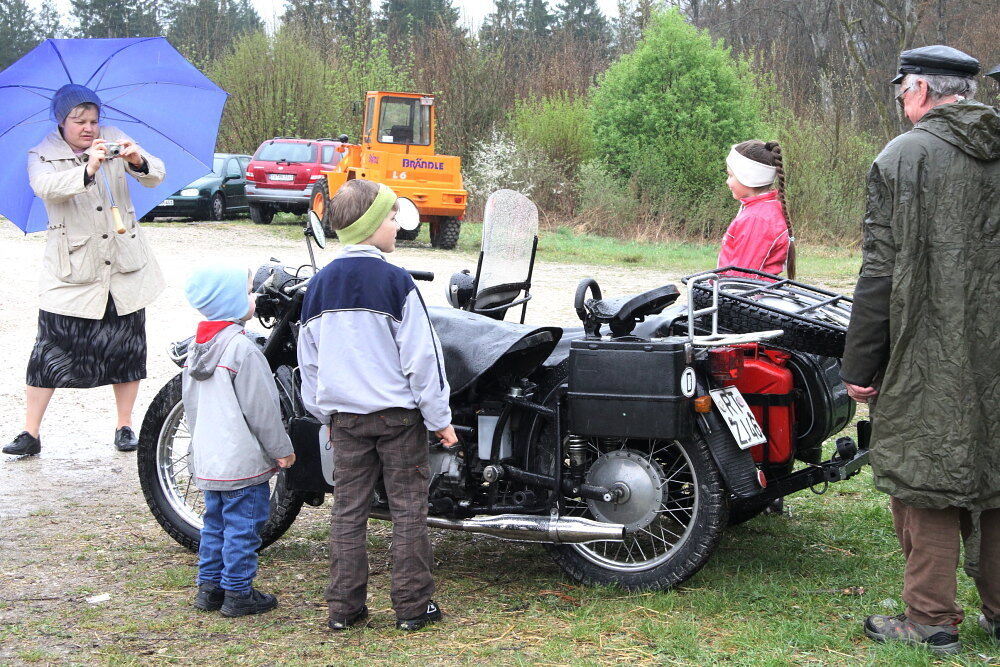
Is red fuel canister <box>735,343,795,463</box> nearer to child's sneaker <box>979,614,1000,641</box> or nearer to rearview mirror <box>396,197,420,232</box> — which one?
child's sneaker <box>979,614,1000,641</box>

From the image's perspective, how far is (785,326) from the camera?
3.87m

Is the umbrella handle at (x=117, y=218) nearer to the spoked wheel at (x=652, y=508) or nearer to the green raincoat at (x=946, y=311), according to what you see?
the spoked wheel at (x=652, y=508)

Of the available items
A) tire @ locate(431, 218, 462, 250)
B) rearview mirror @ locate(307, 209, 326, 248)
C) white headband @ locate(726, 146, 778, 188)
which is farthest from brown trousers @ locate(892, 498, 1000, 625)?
tire @ locate(431, 218, 462, 250)

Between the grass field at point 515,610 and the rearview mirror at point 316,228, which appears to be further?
the rearview mirror at point 316,228

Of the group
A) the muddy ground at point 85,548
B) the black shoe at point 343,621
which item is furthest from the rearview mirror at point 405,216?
the black shoe at point 343,621

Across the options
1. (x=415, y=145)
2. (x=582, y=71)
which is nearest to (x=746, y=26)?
(x=582, y=71)

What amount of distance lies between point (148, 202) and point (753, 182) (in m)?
3.36

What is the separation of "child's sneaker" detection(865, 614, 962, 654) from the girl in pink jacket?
1.90 m

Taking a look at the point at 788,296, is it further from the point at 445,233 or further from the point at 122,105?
the point at 445,233

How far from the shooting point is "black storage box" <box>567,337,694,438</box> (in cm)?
381

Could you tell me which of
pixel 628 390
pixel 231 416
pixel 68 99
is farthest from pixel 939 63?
pixel 68 99

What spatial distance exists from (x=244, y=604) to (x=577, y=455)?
130 centimetres

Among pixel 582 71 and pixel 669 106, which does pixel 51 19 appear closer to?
pixel 582 71

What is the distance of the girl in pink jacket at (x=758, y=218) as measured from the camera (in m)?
5.00
